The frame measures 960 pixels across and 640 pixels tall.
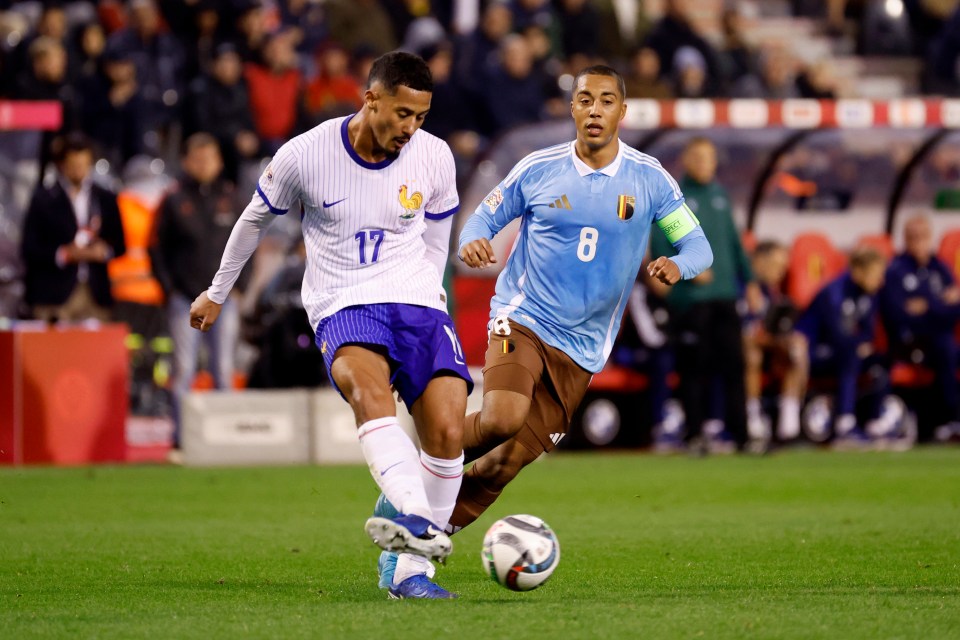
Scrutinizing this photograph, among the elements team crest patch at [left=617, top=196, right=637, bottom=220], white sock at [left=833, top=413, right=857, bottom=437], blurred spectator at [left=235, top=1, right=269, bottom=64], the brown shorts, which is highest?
blurred spectator at [left=235, top=1, right=269, bottom=64]

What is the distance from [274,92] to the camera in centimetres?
1791

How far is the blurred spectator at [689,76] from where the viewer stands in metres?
19.4

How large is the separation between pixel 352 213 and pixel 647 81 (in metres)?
12.7

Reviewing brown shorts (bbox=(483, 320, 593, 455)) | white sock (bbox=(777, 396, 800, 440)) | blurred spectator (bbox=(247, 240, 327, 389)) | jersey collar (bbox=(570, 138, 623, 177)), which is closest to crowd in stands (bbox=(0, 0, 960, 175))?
blurred spectator (bbox=(247, 240, 327, 389))

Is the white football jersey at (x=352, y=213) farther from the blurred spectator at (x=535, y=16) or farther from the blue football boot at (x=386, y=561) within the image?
the blurred spectator at (x=535, y=16)

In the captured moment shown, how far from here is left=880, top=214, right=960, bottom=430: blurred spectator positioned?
626 inches

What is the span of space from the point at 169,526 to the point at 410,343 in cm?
333

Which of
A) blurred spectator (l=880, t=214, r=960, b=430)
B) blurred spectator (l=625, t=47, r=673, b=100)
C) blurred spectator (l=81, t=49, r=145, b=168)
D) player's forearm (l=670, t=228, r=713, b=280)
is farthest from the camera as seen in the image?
blurred spectator (l=625, t=47, r=673, b=100)

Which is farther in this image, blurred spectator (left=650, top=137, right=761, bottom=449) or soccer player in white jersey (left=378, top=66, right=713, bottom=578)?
blurred spectator (left=650, top=137, right=761, bottom=449)

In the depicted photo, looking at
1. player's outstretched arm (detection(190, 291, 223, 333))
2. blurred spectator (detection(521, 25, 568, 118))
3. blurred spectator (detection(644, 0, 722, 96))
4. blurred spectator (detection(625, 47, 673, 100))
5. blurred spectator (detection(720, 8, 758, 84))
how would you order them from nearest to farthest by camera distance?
player's outstretched arm (detection(190, 291, 223, 333)), blurred spectator (detection(521, 25, 568, 118)), blurred spectator (detection(625, 47, 673, 100)), blurred spectator (detection(644, 0, 722, 96)), blurred spectator (detection(720, 8, 758, 84))

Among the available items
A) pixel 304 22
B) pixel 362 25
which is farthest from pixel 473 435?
pixel 304 22

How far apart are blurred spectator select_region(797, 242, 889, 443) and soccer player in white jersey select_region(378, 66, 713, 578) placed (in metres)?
8.05

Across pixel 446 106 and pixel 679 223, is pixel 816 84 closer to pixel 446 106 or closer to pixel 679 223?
pixel 446 106

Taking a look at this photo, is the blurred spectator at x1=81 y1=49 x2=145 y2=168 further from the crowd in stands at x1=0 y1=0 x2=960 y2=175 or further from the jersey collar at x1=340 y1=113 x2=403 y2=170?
the jersey collar at x1=340 y1=113 x2=403 y2=170
